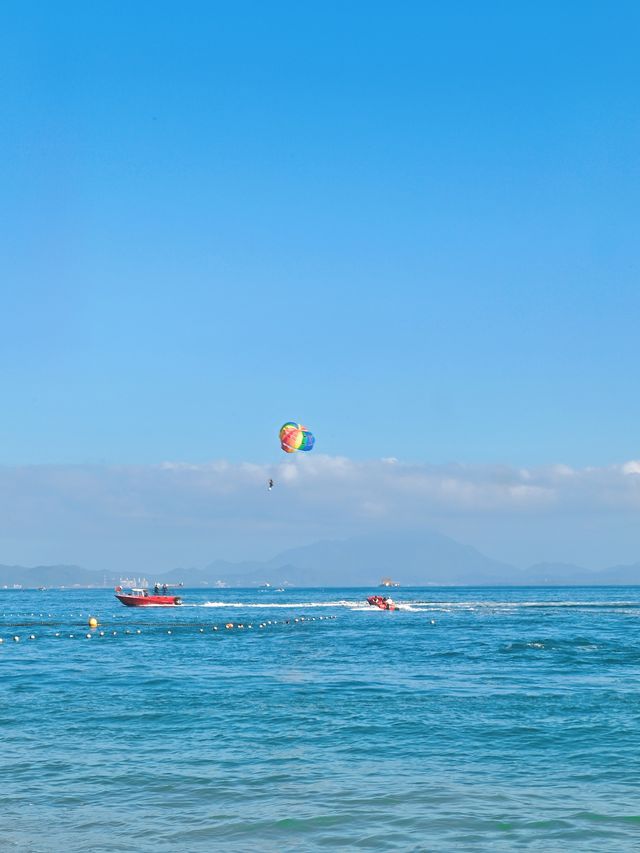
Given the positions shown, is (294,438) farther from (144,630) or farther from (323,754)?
(323,754)

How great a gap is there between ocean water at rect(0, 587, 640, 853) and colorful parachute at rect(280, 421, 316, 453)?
3442cm

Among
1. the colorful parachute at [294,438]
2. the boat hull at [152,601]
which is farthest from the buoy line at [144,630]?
the boat hull at [152,601]

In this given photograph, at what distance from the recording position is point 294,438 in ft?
302

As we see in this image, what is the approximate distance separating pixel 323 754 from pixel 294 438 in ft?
210

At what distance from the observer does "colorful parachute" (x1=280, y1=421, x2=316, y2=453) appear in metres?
91.3

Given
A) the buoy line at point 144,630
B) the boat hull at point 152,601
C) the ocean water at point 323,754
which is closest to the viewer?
the ocean water at point 323,754

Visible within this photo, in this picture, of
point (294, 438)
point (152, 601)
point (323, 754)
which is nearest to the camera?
point (323, 754)

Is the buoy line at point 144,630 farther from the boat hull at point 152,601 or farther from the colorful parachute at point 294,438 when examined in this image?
the boat hull at point 152,601

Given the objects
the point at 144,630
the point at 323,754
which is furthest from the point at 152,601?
the point at 323,754

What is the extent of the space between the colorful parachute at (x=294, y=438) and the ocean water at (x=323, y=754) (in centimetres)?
3442

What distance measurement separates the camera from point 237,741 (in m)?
30.9

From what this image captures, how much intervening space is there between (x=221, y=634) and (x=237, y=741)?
5675 cm

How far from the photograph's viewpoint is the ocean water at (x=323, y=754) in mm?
20750

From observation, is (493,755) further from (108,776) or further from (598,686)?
(598,686)
